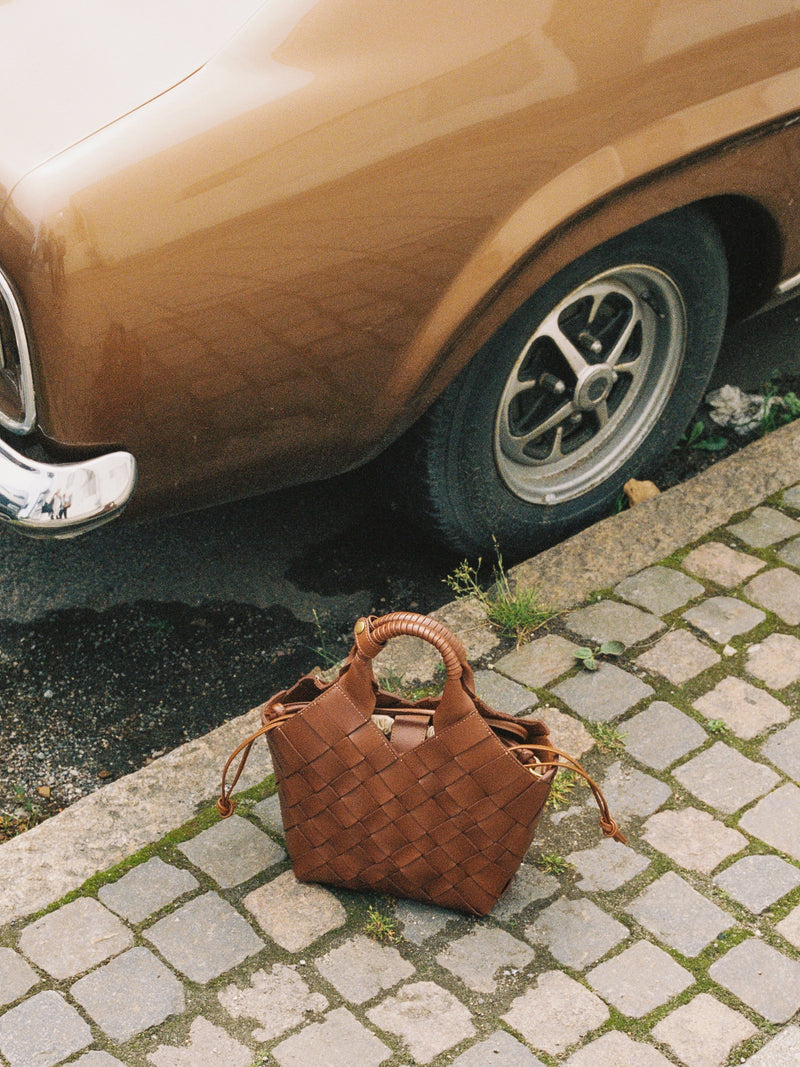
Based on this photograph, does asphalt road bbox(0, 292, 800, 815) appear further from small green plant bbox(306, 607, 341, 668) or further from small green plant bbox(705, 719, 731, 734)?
small green plant bbox(705, 719, 731, 734)

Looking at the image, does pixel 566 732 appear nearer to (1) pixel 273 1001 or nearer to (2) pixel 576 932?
(2) pixel 576 932

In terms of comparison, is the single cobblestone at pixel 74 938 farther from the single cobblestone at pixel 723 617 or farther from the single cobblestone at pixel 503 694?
the single cobblestone at pixel 723 617

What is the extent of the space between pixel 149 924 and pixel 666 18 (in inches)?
86.0

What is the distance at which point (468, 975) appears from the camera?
2.21m

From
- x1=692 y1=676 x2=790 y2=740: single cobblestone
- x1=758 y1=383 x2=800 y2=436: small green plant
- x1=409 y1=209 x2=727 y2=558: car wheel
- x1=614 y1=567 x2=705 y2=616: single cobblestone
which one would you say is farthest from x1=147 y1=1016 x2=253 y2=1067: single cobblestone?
x1=758 y1=383 x2=800 y2=436: small green plant

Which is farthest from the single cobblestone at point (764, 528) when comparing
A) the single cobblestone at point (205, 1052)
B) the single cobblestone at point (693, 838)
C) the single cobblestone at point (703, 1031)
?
the single cobblestone at point (205, 1052)

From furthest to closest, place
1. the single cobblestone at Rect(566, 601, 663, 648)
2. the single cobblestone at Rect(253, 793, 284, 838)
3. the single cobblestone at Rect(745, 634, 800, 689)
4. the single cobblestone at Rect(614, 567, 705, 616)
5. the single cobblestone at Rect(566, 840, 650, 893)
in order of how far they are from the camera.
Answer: the single cobblestone at Rect(614, 567, 705, 616) → the single cobblestone at Rect(566, 601, 663, 648) → the single cobblestone at Rect(745, 634, 800, 689) → the single cobblestone at Rect(253, 793, 284, 838) → the single cobblestone at Rect(566, 840, 650, 893)

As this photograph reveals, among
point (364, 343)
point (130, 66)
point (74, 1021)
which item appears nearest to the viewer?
point (74, 1021)

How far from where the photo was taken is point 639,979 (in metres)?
2.21

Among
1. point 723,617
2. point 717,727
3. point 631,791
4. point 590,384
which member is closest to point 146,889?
point 631,791

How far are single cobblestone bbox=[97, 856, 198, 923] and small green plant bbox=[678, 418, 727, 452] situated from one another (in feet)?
7.32

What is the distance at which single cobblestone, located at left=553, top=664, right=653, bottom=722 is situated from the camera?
110 inches

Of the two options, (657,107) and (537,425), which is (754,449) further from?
(657,107)

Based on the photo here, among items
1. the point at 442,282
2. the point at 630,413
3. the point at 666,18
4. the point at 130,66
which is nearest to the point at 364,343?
the point at 442,282
